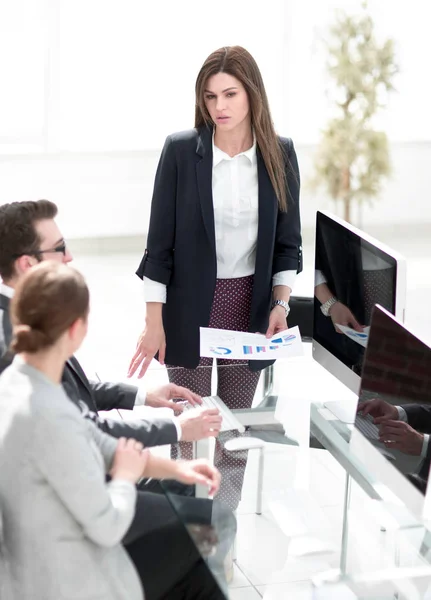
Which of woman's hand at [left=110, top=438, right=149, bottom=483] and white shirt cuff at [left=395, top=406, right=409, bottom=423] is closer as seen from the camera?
woman's hand at [left=110, top=438, right=149, bottom=483]

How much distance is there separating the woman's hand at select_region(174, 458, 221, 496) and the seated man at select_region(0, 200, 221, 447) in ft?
0.82

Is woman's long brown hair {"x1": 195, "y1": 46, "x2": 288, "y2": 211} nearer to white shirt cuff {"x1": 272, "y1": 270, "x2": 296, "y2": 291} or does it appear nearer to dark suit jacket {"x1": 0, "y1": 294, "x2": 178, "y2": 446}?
white shirt cuff {"x1": 272, "y1": 270, "x2": 296, "y2": 291}

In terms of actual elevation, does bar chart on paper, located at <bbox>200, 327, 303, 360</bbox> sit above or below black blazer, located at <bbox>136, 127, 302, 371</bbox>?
below

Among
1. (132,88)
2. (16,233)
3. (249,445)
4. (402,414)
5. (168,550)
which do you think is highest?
(132,88)

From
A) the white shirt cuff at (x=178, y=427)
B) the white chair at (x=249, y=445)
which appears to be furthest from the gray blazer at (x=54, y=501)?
the white chair at (x=249, y=445)

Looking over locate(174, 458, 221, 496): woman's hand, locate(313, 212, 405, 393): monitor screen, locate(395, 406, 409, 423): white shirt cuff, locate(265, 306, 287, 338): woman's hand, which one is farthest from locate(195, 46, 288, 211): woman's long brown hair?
locate(174, 458, 221, 496): woman's hand

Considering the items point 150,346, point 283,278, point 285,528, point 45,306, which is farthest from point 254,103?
point 45,306

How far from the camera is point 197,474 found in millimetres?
2438

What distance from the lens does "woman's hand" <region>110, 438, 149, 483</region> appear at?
2.24m

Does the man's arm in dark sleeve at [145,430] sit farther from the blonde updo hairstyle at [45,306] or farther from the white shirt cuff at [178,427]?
the blonde updo hairstyle at [45,306]

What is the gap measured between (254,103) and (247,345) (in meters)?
0.78

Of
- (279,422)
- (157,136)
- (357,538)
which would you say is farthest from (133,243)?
(357,538)

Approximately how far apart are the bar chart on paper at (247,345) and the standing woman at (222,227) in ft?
0.23

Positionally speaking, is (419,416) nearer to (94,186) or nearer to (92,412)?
(92,412)
